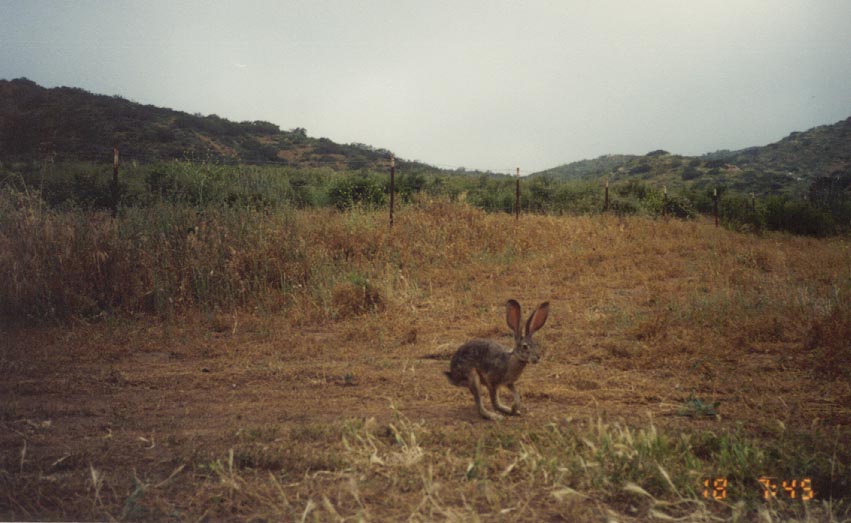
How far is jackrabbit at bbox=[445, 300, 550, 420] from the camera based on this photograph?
3.41 metres

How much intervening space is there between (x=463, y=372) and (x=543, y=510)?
1.45 m

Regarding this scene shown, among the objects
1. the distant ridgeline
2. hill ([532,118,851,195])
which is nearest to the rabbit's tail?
hill ([532,118,851,195])

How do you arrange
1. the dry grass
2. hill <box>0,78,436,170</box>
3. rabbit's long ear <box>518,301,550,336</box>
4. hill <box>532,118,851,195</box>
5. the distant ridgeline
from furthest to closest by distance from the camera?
hill <box>0,78,436,170</box> → the distant ridgeline → hill <box>532,118,851,195</box> → rabbit's long ear <box>518,301,550,336</box> → the dry grass

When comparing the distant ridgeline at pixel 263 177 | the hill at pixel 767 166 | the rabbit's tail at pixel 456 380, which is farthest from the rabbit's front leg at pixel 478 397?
the distant ridgeline at pixel 263 177

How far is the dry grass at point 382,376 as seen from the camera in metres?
2.46

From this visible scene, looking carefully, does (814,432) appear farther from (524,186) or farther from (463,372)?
(524,186)

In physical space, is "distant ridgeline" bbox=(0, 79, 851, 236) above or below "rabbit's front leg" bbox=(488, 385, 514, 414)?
above

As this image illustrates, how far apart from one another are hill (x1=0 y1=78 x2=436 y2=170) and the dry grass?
384 centimetres

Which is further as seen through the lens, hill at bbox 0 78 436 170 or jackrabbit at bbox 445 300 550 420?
hill at bbox 0 78 436 170

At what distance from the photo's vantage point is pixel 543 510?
233cm

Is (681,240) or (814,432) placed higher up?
(681,240)

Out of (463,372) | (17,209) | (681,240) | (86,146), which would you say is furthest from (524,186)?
(463,372)

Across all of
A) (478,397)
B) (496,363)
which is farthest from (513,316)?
(478,397)

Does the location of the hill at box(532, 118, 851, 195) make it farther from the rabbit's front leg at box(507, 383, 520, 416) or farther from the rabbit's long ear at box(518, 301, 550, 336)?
the rabbit's front leg at box(507, 383, 520, 416)
